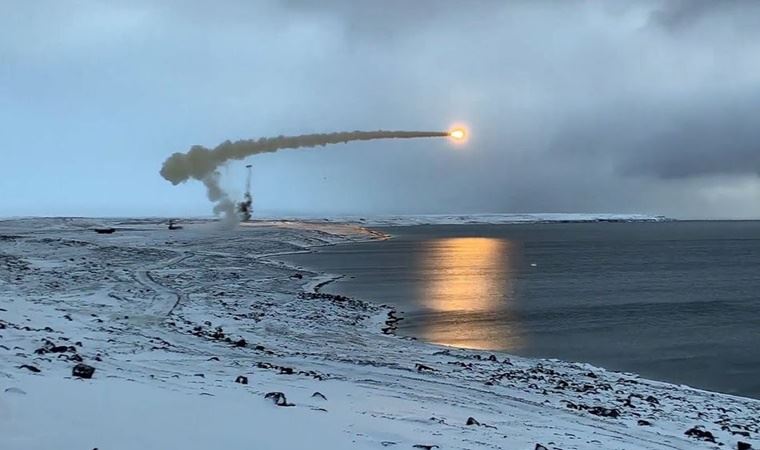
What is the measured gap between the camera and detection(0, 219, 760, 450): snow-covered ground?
32.8 feet

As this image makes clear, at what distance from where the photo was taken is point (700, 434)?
1515cm

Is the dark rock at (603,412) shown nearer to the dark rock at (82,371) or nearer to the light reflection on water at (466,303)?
the dark rock at (82,371)

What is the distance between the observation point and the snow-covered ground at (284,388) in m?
9.99

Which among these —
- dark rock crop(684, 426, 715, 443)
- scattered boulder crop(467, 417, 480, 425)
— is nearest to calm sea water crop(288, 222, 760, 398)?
dark rock crop(684, 426, 715, 443)

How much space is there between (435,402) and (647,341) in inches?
794

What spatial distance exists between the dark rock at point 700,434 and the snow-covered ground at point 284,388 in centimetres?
6

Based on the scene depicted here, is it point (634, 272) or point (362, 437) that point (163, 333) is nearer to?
point (362, 437)

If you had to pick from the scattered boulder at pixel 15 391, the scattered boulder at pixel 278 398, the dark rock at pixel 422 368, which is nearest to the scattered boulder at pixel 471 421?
the scattered boulder at pixel 278 398

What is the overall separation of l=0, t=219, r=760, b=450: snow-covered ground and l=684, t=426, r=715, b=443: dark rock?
0.21 feet

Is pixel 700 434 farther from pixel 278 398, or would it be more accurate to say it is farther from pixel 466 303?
pixel 466 303

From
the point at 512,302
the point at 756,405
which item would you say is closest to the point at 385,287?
Result: the point at 512,302

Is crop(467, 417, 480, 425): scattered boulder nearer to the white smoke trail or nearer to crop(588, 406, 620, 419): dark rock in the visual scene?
crop(588, 406, 620, 419): dark rock

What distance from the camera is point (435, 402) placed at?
1583cm

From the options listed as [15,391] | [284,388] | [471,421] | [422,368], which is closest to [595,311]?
[422,368]
